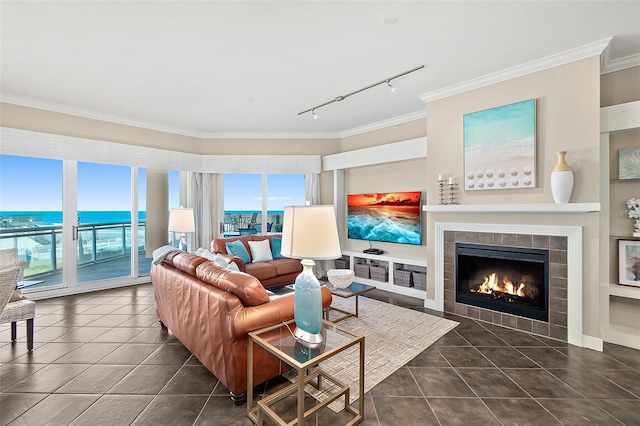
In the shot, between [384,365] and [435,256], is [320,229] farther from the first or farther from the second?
[435,256]

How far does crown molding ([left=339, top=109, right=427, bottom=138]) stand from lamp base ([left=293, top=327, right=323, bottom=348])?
4.08 metres

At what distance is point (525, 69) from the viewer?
128 inches

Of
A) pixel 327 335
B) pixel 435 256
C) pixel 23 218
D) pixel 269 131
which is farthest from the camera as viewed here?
pixel 269 131

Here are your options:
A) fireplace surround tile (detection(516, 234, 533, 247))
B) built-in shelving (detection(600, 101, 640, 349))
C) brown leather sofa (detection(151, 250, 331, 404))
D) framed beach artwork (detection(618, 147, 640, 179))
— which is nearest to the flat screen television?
fireplace surround tile (detection(516, 234, 533, 247))

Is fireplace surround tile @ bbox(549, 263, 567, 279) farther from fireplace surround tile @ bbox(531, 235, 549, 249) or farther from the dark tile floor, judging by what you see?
the dark tile floor

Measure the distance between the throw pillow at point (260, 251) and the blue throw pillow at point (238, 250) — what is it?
13cm

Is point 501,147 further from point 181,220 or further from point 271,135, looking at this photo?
point 181,220

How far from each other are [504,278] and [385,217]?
2.07m

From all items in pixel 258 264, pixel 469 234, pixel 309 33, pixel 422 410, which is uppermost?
pixel 309 33

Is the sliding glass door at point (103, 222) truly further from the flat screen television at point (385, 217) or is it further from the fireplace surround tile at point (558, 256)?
the fireplace surround tile at point (558, 256)

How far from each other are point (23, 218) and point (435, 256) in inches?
248

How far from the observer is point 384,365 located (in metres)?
2.59

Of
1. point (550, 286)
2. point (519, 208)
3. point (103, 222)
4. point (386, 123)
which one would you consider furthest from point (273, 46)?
point (103, 222)

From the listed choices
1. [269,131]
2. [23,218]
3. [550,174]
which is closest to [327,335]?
[550,174]
